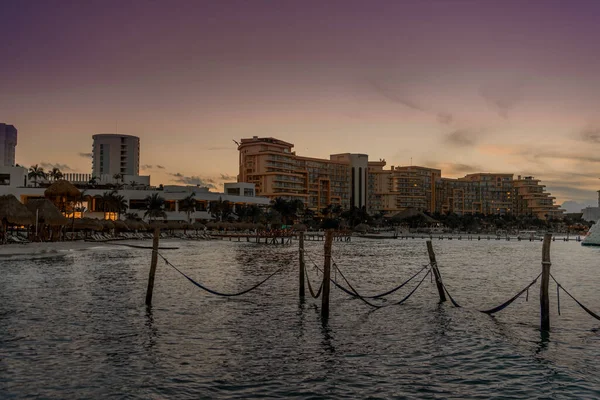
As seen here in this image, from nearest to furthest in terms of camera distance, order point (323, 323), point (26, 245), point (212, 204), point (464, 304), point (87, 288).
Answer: point (323, 323) → point (464, 304) → point (87, 288) → point (26, 245) → point (212, 204)

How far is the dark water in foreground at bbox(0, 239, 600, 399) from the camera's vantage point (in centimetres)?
1082

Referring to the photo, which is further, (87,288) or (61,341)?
(87,288)

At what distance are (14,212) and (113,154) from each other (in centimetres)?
15226

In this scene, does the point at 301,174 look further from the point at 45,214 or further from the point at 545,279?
the point at 545,279

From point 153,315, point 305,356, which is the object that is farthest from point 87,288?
point 305,356

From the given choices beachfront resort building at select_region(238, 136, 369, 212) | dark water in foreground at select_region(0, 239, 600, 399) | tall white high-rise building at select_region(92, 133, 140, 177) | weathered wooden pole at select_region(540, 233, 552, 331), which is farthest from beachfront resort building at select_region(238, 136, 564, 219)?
weathered wooden pole at select_region(540, 233, 552, 331)

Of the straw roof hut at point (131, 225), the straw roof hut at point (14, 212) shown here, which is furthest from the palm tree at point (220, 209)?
the straw roof hut at point (14, 212)

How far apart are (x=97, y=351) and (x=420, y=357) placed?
797cm

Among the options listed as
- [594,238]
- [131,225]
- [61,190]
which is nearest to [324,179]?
[594,238]

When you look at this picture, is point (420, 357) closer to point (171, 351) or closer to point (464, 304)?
point (171, 351)

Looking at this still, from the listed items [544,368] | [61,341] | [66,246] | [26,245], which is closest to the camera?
[544,368]

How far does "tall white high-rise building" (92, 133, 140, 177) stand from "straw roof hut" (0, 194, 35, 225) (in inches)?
5842

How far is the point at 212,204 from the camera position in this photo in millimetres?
118438

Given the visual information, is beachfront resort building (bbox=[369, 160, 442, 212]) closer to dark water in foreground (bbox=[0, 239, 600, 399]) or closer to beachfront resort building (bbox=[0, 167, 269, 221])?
beachfront resort building (bbox=[0, 167, 269, 221])
